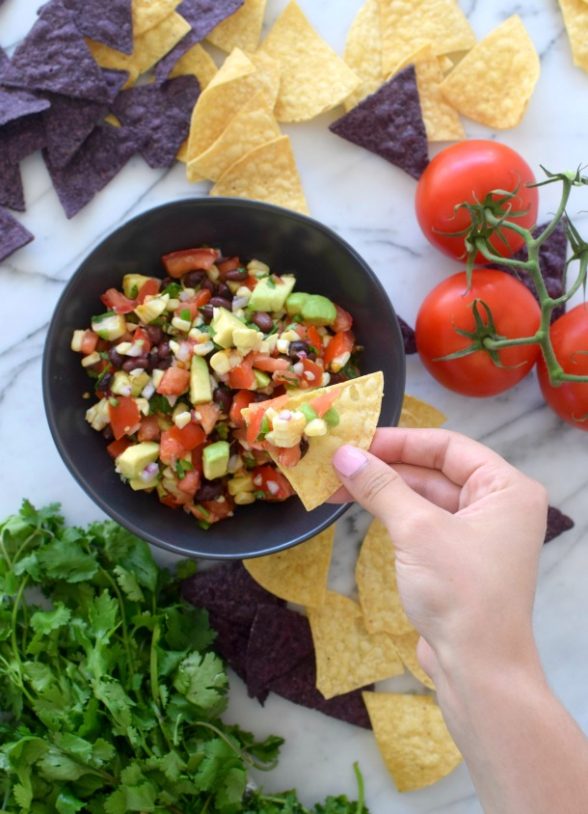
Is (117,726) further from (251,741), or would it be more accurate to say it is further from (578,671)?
(578,671)

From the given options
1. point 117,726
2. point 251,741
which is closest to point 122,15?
point 117,726

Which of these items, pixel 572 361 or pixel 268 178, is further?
pixel 268 178

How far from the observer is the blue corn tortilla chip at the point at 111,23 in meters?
2.35

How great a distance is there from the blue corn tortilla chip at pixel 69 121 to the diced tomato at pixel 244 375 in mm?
847

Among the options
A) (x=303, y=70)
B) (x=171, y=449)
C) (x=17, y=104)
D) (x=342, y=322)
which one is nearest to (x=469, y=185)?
(x=342, y=322)

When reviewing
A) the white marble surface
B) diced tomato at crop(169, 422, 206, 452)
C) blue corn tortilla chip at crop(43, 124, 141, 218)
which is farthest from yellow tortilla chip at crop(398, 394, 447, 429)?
blue corn tortilla chip at crop(43, 124, 141, 218)

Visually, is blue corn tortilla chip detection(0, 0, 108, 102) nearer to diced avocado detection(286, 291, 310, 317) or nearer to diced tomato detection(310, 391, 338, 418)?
diced avocado detection(286, 291, 310, 317)

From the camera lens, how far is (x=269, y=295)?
216 cm

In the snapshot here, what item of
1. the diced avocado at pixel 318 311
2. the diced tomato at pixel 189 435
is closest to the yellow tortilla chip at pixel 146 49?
the diced avocado at pixel 318 311

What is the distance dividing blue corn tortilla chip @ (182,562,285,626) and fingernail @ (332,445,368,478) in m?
0.79

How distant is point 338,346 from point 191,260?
46cm

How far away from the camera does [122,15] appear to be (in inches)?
92.6

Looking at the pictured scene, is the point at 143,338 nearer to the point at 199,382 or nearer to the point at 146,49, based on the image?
the point at 199,382

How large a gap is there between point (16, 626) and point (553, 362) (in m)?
Answer: 1.61
